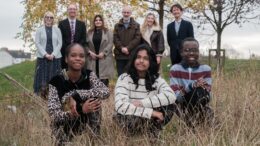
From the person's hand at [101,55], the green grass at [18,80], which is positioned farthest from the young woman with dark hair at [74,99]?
the green grass at [18,80]

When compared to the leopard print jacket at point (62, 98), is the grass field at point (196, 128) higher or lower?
lower

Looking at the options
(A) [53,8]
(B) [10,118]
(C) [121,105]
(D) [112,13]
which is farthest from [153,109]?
(D) [112,13]

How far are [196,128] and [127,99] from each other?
728mm

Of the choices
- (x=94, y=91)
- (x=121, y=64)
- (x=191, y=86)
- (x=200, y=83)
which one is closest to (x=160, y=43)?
(x=121, y=64)

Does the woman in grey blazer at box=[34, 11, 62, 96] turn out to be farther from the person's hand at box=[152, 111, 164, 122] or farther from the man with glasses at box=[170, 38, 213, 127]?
the person's hand at box=[152, 111, 164, 122]

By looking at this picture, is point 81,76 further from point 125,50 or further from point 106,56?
point 106,56

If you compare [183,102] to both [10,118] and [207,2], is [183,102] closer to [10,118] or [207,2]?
[10,118]

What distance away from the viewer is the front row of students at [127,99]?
16.5 ft

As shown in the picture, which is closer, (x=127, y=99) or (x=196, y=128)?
(x=196, y=128)

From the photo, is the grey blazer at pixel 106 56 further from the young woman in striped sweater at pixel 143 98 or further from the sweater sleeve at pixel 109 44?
the young woman in striped sweater at pixel 143 98

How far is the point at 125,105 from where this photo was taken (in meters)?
5.05

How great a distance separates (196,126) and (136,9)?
1020 cm

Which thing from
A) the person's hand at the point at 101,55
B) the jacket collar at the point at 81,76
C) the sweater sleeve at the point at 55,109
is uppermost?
the person's hand at the point at 101,55

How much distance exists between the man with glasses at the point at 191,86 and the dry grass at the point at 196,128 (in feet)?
0.45
